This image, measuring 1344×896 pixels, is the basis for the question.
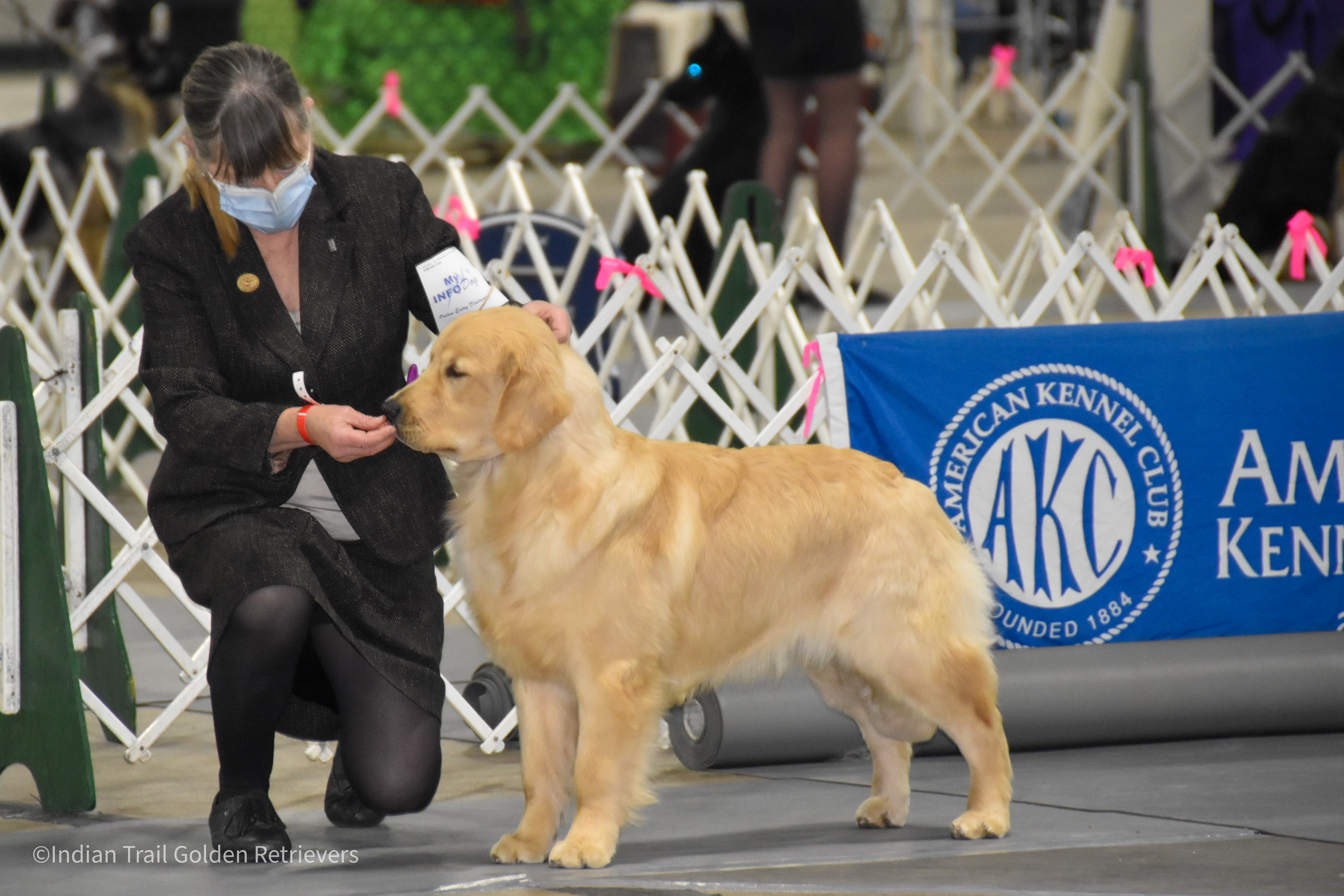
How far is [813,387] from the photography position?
3.68 m

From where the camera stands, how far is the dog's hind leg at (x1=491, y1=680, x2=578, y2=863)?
2691 millimetres

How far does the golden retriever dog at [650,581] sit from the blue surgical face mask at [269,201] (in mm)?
389

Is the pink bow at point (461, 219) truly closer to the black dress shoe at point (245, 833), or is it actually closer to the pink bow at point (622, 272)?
the pink bow at point (622, 272)

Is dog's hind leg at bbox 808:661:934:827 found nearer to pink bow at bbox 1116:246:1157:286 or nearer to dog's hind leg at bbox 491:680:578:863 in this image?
dog's hind leg at bbox 491:680:578:863

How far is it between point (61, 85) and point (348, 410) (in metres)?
15.5

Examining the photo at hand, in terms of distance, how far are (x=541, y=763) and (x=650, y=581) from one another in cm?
36

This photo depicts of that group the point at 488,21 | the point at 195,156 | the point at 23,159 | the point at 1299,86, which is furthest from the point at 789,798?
the point at 488,21

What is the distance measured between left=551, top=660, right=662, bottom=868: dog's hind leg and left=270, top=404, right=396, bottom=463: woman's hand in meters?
0.51

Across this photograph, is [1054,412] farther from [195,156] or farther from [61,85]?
[61,85]

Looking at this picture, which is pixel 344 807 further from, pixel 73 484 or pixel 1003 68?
pixel 1003 68

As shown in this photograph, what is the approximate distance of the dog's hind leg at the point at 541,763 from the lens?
2.69 meters

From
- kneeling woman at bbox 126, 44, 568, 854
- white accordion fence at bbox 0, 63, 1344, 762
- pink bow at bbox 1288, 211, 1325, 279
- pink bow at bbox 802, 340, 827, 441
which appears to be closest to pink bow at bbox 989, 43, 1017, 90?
white accordion fence at bbox 0, 63, 1344, 762

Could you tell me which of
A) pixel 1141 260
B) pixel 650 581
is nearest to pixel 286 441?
pixel 650 581

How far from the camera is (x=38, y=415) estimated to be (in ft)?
10.3
